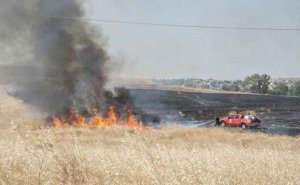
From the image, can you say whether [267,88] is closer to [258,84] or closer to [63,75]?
[258,84]

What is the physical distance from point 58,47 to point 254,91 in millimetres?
89300

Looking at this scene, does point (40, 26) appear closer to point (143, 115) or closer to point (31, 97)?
point (31, 97)

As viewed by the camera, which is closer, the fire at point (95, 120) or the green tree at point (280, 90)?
the fire at point (95, 120)

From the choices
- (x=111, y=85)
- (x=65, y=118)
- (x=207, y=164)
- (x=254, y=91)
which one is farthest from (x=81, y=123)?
(x=254, y=91)

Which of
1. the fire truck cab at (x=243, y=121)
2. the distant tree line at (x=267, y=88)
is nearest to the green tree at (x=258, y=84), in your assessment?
the distant tree line at (x=267, y=88)

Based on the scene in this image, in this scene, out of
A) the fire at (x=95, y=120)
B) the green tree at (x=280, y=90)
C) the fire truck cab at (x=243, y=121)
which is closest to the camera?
the fire at (x=95, y=120)

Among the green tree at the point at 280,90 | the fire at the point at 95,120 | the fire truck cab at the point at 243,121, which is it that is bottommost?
the fire at the point at 95,120

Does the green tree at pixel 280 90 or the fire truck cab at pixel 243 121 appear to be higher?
the green tree at pixel 280 90

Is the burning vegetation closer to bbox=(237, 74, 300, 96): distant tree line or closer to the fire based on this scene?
the fire

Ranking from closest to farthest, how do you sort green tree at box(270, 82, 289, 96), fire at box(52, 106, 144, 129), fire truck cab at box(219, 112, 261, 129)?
fire at box(52, 106, 144, 129)
fire truck cab at box(219, 112, 261, 129)
green tree at box(270, 82, 289, 96)

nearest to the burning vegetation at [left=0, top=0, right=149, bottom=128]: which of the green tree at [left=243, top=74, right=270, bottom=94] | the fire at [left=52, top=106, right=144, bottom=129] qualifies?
the fire at [left=52, top=106, right=144, bottom=129]

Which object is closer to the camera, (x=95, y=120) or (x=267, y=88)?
(x=95, y=120)

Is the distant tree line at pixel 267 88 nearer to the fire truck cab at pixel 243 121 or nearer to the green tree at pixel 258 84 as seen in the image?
the green tree at pixel 258 84

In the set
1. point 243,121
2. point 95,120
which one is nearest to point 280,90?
point 243,121
